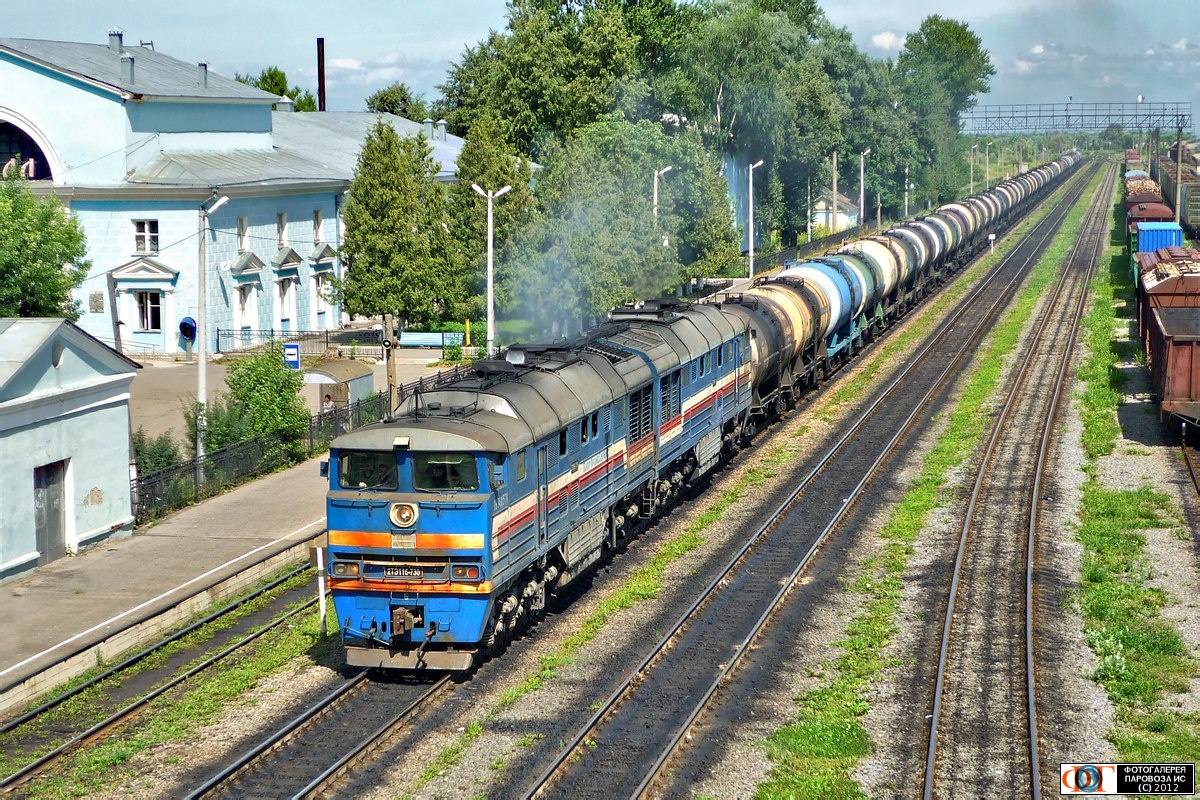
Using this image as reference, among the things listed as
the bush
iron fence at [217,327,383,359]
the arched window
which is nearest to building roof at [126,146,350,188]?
the arched window

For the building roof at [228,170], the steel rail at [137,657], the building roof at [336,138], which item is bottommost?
the steel rail at [137,657]

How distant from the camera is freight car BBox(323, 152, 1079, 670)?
694 inches

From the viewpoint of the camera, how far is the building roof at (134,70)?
54.2m

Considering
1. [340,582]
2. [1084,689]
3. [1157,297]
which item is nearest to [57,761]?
[340,582]

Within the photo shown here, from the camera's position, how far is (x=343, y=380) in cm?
3956

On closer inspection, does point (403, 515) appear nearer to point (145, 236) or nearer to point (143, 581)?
point (143, 581)

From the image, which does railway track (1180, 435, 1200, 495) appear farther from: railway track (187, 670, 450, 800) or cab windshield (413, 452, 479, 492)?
railway track (187, 670, 450, 800)

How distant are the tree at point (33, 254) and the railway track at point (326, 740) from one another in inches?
826

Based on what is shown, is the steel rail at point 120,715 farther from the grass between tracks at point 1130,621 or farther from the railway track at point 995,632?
the grass between tracks at point 1130,621

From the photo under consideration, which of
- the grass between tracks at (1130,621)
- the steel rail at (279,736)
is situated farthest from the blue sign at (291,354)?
the grass between tracks at (1130,621)

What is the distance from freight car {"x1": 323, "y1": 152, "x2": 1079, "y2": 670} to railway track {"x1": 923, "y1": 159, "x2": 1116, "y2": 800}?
5.97 m

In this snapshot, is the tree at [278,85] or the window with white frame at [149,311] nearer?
the window with white frame at [149,311]

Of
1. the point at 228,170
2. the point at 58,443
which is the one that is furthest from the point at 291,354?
the point at 228,170

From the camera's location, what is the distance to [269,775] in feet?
50.9
